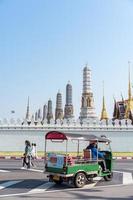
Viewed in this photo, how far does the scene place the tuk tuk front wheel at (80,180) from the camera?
12.6 meters

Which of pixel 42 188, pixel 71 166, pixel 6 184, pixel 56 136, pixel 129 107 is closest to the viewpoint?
pixel 42 188

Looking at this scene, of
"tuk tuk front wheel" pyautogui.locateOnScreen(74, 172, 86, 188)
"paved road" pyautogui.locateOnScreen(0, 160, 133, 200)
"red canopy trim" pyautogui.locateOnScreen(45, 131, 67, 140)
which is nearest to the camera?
"paved road" pyautogui.locateOnScreen(0, 160, 133, 200)

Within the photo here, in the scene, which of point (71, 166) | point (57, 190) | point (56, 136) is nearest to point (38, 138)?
point (56, 136)

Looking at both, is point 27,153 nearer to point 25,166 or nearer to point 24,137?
point 25,166

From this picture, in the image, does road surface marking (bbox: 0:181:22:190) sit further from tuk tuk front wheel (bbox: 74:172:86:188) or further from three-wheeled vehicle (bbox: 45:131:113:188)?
tuk tuk front wheel (bbox: 74:172:86:188)

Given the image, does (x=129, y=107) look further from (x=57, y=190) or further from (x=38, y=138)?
(x=57, y=190)

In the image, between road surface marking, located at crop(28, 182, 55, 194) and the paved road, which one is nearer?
the paved road

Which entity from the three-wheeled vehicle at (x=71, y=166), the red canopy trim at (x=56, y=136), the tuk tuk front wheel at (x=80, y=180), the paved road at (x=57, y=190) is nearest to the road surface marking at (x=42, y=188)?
the paved road at (x=57, y=190)

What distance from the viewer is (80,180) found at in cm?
1285

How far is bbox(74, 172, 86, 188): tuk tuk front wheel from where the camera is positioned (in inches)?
498

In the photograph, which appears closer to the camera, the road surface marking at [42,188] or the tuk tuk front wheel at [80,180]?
the road surface marking at [42,188]

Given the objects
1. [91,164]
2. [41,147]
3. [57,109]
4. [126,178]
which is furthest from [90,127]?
[57,109]

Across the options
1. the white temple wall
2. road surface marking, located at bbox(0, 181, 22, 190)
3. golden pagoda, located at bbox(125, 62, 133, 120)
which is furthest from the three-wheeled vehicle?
golden pagoda, located at bbox(125, 62, 133, 120)

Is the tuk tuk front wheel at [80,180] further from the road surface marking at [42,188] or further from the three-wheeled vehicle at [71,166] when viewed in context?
the road surface marking at [42,188]
